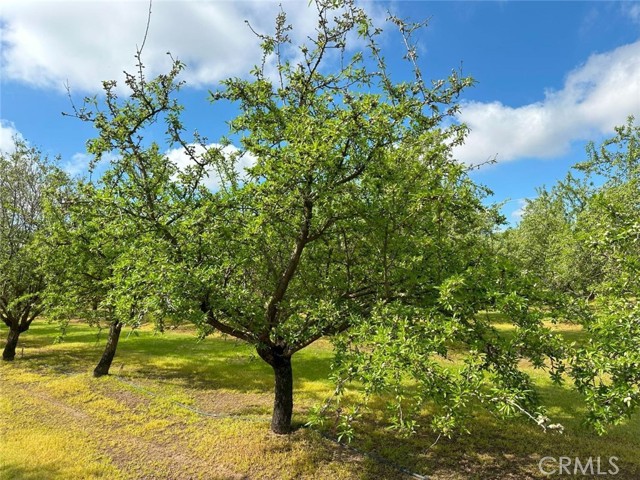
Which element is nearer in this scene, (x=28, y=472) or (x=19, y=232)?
(x=28, y=472)

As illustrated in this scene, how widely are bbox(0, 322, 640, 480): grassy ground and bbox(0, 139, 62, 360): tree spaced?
5.70 metres

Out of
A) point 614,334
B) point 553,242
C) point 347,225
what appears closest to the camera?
point 614,334

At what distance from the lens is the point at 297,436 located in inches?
521

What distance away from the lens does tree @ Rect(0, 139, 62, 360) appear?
936 inches

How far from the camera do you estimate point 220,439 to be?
43.8 feet

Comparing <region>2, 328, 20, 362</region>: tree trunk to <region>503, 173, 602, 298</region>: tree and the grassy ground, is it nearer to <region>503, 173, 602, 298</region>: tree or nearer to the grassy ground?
the grassy ground

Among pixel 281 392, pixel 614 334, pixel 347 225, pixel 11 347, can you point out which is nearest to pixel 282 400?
pixel 281 392

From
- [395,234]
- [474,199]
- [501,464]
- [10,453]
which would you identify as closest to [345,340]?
[395,234]

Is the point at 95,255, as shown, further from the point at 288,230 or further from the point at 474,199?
the point at 474,199

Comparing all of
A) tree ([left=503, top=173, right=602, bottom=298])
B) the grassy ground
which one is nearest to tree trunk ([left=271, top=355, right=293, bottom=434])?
the grassy ground

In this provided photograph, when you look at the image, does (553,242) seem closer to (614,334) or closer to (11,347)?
(614,334)

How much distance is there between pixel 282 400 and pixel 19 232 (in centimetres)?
2266

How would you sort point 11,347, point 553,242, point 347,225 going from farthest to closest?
point 553,242
point 11,347
point 347,225

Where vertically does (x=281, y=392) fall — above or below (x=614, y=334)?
below
